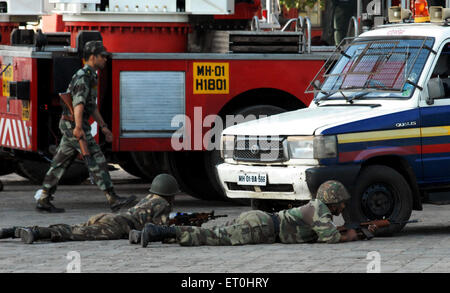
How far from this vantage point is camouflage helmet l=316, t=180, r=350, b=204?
11.9 meters

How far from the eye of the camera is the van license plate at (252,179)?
12.9 m

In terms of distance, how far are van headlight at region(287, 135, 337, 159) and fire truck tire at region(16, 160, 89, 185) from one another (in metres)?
6.76

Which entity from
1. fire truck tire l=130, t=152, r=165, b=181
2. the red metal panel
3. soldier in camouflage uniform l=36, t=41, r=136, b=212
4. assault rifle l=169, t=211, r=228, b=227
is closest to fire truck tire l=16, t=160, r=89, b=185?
fire truck tire l=130, t=152, r=165, b=181

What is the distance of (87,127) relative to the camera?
50.1 feet

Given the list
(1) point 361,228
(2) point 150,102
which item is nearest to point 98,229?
(1) point 361,228

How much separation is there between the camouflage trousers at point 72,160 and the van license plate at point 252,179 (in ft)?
8.05

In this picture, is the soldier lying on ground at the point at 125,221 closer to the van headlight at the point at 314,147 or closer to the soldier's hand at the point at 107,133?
the van headlight at the point at 314,147

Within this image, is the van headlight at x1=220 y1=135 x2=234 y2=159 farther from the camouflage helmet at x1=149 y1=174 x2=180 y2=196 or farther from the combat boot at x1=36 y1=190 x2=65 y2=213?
the combat boot at x1=36 y1=190 x2=65 y2=213

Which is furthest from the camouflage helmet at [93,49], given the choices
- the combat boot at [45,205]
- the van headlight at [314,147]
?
the van headlight at [314,147]

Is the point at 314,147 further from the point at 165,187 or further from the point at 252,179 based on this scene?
the point at 165,187

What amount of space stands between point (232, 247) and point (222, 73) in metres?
4.46

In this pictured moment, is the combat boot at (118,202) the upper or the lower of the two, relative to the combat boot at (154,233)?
lower

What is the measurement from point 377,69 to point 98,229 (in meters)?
3.43
